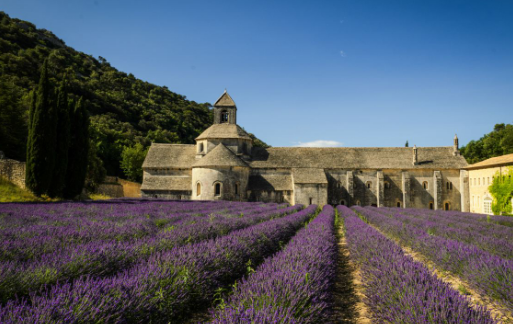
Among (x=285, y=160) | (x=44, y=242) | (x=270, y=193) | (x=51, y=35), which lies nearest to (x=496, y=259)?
(x=44, y=242)

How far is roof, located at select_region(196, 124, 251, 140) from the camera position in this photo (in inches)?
1510

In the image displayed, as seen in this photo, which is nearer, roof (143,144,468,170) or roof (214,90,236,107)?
roof (143,144,468,170)

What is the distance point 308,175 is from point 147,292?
33178mm

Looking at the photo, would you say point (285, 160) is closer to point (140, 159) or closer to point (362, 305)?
point (140, 159)

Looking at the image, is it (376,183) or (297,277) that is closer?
(297,277)

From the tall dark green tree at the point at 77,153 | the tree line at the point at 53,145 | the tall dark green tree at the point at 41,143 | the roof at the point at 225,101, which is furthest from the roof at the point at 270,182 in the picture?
the tall dark green tree at the point at 41,143

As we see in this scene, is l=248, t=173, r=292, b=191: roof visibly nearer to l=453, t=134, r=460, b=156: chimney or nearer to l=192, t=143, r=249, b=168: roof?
l=192, t=143, r=249, b=168: roof

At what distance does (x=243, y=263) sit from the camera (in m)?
6.64

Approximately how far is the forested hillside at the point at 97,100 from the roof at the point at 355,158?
20.2m

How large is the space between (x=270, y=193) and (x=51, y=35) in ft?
289

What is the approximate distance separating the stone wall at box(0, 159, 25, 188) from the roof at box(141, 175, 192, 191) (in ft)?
49.5

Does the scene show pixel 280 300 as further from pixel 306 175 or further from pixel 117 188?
pixel 117 188

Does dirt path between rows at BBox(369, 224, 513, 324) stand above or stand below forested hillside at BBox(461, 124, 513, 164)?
below

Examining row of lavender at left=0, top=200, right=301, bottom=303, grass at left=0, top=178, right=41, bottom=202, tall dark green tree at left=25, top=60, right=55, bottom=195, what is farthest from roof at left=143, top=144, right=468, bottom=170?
row of lavender at left=0, top=200, right=301, bottom=303
